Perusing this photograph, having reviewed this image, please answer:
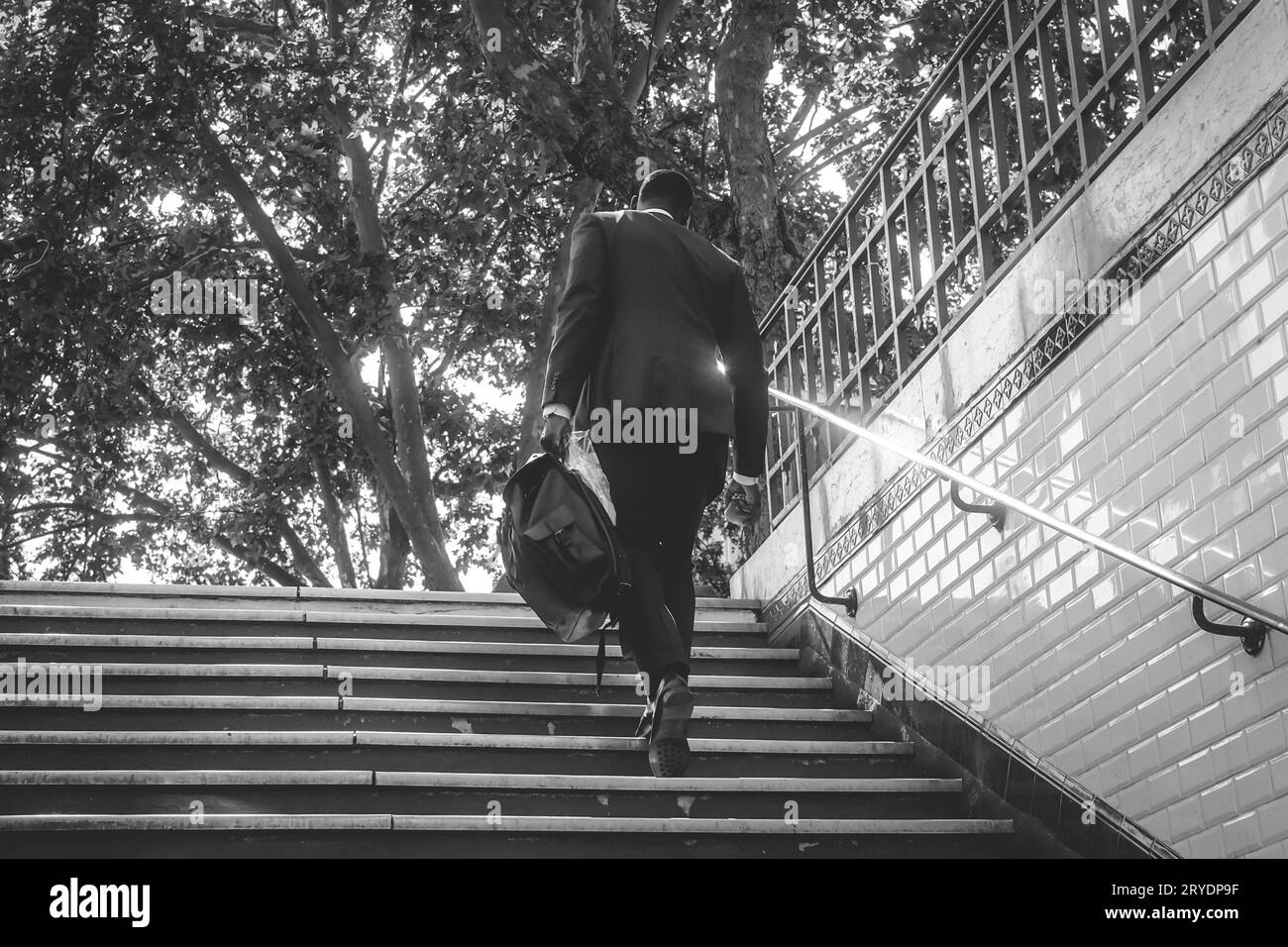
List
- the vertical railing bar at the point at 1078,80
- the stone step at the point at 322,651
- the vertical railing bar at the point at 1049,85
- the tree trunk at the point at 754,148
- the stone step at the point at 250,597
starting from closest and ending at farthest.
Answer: the vertical railing bar at the point at 1078,80 → the vertical railing bar at the point at 1049,85 → the stone step at the point at 322,651 → the stone step at the point at 250,597 → the tree trunk at the point at 754,148

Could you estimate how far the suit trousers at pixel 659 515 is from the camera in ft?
14.4

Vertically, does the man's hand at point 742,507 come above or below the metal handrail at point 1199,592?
above

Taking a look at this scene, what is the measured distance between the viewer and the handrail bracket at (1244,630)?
11.6ft

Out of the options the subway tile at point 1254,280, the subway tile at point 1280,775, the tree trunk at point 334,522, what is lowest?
the subway tile at point 1280,775

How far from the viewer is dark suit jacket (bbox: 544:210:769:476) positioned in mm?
4527

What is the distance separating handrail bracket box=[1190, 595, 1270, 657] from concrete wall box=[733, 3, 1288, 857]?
54 millimetres

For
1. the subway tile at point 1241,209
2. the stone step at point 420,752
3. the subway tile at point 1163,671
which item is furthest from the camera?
the stone step at point 420,752

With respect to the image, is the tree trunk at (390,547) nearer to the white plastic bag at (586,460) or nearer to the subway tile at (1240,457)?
the white plastic bag at (586,460)

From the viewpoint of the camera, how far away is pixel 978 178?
5.75 metres

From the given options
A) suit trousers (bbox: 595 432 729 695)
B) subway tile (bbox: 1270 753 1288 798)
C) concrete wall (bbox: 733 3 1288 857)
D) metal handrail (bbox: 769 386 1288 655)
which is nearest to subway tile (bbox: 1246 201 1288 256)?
concrete wall (bbox: 733 3 1288 857)
